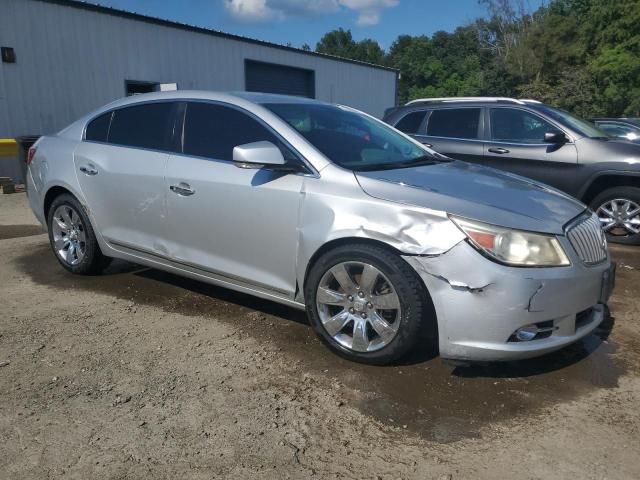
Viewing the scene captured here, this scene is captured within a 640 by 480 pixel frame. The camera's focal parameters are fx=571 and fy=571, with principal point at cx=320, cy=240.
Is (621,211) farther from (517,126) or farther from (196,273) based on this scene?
(196,273)

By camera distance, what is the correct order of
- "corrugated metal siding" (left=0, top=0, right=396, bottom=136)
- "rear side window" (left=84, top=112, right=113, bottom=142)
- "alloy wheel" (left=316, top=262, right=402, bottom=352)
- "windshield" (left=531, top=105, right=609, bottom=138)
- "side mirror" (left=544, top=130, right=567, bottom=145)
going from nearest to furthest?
"alloy wheel" (left=316, top=262, right=402, bottom=352) → "rear side window" (left=84, top=112, right=113, bottom=142) → "side mirror" (left=544, top=130, right=567, bottom=145) → "windshield" (left=531, top=105, right=609, bottom=138) → "corrugated metal siding" (left=0, top=0, right=396, bottom=136)

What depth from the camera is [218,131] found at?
4.03 m

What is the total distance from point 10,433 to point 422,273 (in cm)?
217

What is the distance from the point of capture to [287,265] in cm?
357

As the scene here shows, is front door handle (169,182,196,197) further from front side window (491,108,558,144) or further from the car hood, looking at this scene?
front side window (491,108,558,144)

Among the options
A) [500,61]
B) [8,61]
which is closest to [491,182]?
[8,61]

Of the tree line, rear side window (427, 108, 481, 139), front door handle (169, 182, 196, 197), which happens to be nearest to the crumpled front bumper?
front door handle (169, 182, 196, 197)

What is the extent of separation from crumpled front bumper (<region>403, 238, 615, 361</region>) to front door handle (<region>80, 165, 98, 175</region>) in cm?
285

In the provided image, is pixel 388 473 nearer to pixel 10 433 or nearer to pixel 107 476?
pixel 107 476

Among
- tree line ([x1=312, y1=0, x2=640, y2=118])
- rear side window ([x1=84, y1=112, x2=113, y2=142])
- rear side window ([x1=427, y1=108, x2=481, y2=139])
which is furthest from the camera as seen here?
tree line ([x1=312, y1=0, x2=640, y2=118])

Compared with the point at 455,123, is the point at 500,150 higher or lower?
lower

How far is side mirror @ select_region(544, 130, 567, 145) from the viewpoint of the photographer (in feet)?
21.7

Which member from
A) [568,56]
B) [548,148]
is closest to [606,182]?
[548,148]

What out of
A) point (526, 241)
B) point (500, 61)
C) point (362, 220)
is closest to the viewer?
point (526, 241)
